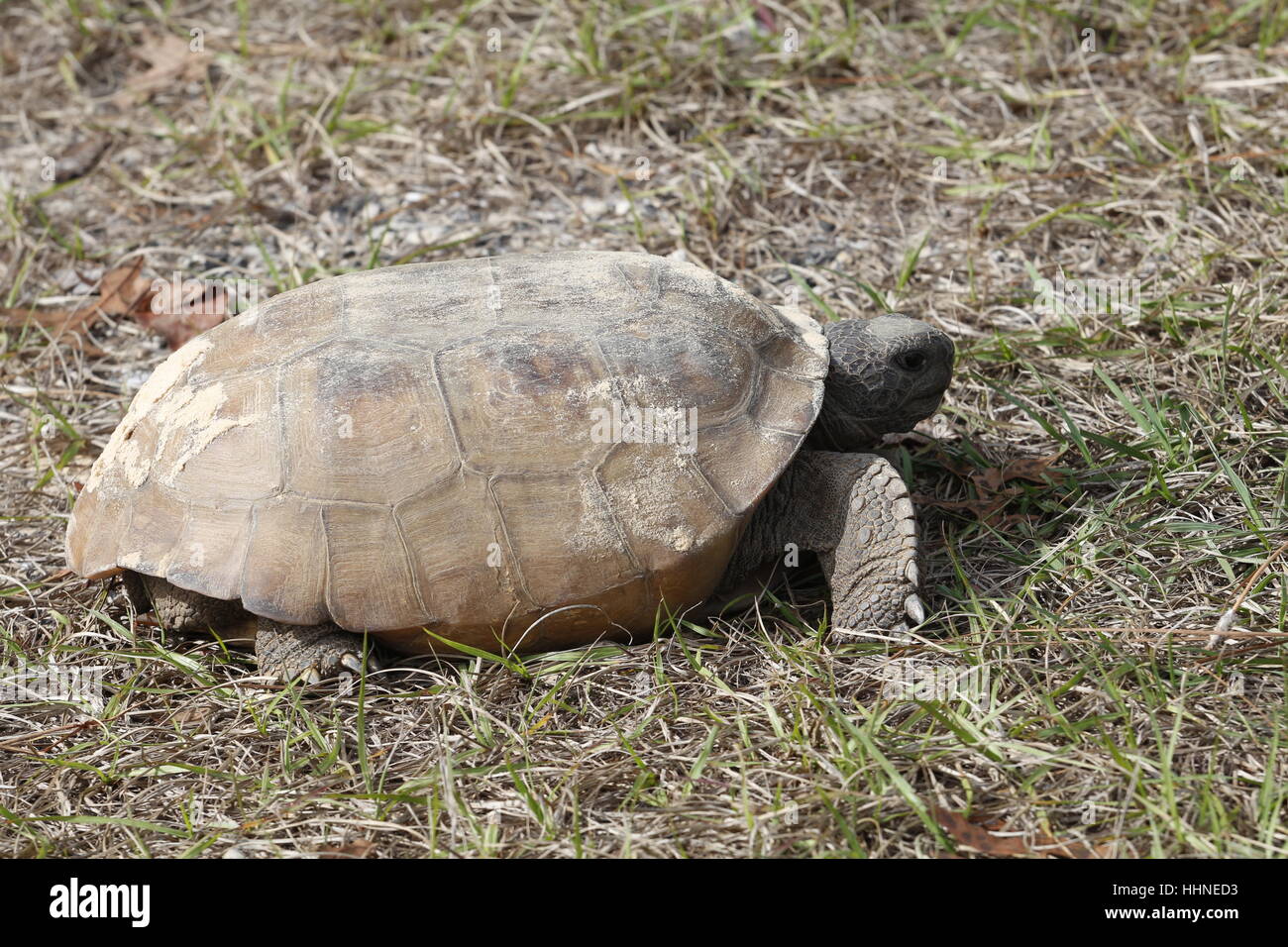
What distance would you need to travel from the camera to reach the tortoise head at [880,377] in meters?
4.39

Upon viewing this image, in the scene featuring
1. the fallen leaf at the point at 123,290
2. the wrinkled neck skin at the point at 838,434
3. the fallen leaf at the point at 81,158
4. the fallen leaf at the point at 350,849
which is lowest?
A: the fallen leaf at the point at 123,290

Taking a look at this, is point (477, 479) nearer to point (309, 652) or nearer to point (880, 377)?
point (309, 652)

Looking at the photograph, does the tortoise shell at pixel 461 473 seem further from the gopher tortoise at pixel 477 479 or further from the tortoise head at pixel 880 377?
the tortoise head at pixel 880 377

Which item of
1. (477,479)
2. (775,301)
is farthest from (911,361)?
(477,479)

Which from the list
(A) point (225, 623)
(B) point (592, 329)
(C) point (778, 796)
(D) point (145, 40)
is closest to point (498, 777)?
(C) point (778, 796)

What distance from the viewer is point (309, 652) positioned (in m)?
3.95

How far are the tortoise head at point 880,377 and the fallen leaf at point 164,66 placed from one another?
5.27 meters

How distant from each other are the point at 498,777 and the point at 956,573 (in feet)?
5.96

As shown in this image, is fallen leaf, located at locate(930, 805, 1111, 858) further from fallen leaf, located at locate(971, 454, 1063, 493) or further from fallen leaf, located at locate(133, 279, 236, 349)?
fallen leaf, located at locate(133, 279, 236, 349)

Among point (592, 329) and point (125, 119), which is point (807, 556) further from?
point (125, 119)

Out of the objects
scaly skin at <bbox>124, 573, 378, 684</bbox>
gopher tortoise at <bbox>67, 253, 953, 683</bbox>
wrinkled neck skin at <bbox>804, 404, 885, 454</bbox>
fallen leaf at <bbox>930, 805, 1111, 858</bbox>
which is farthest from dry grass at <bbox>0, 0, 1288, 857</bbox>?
wrinkled neck skin at <bbox>804, 404, 885, 454</bbox>

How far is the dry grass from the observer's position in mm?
3328

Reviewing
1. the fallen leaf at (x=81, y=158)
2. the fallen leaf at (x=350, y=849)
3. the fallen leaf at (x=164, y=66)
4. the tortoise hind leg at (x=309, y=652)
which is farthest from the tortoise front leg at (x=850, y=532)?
the fallen leaf at (x=164, y=66)

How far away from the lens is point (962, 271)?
5.90 m
